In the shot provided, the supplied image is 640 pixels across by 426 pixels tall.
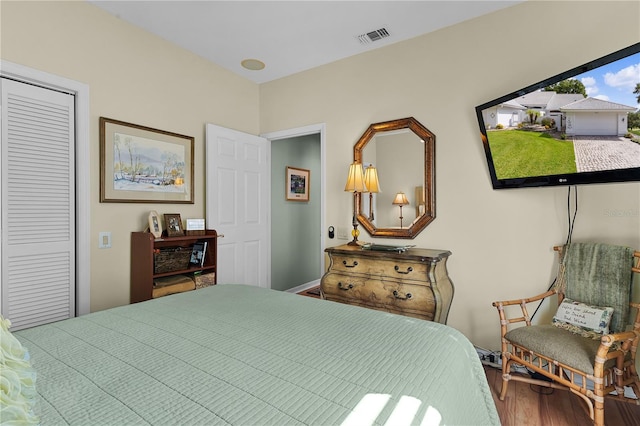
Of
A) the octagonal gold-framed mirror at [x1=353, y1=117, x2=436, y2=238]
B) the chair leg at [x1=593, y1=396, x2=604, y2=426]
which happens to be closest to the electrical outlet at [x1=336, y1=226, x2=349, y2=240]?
the octagonal gold-framed mirror at [x1=353, y1=117, x2=436, y2=238]

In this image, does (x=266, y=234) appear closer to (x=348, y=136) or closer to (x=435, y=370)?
(x=348, y=136)

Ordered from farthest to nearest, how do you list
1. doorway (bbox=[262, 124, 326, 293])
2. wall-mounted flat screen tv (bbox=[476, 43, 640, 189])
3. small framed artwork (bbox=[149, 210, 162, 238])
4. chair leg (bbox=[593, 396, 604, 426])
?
doorway (bbox=[262, 124, 326, 293]), small framed artwork (bbox=[149, 210, 162, 238]), wall-mounted flat screen tv (bbox=[476, 43, 640, 189]), chair leg (bbox=[593, 396, 604, 426])

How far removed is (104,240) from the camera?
2695 mm

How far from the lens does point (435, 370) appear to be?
103 cm

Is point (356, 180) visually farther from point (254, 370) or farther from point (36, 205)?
point (36, 205)

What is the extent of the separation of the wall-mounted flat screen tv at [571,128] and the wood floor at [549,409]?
4.58 feet

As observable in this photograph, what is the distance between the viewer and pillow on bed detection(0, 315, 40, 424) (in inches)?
21.4

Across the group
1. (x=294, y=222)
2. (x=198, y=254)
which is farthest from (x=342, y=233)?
(x=294, y=222)

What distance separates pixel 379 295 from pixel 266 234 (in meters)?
1.83

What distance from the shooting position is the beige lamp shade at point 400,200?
10.2 ft

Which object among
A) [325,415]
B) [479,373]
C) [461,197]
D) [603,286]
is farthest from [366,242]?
[325,415]

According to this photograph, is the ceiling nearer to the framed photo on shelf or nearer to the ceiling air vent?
the ceiling air vent

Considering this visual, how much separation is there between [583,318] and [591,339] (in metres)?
0.16

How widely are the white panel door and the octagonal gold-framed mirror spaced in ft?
4.16
